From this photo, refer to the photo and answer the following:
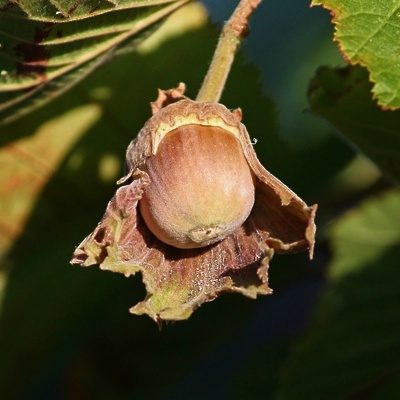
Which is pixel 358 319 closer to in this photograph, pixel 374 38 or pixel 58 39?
pixel 374 38

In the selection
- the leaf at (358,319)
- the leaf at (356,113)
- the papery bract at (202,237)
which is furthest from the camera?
the leaf at (358,319)

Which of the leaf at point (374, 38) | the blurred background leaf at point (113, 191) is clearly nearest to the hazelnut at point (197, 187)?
the leaf at point (374, 38)

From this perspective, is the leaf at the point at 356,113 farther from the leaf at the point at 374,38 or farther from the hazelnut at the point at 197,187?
the hazelnut at the point at 197,187

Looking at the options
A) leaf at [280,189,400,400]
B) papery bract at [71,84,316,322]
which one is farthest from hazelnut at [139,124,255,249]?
leaf at [280,189,400,400]

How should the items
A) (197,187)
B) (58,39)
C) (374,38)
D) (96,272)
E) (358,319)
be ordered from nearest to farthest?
(197,187) < (374,38) < (58,39) < (96,272) < (358,319)

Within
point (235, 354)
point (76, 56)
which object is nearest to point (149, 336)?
point (235, 354)

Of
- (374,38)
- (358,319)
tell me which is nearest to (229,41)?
(374,38)

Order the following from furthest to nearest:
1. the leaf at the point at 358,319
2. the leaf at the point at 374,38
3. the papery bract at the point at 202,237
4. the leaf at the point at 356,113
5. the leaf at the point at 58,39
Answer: the leaf at the point at 358,319, the leaf at the point at 356,113, the leaf at the point at 58,39, the leaf at the point at 374,38, the papery bract at the point at 202,237

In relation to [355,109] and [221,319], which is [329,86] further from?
[221,319]
